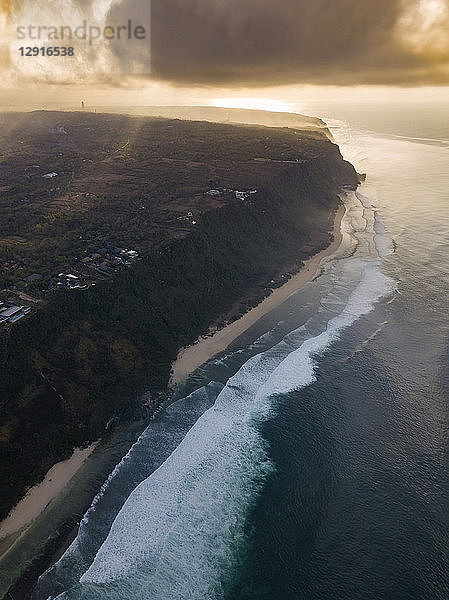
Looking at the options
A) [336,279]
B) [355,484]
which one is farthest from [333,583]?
[336,279]

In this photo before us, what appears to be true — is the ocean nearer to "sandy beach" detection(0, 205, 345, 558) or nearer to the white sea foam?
the white sea foam

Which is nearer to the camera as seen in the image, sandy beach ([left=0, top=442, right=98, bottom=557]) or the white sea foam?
the white sea foam

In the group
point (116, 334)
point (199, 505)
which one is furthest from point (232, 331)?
point (199, 505)

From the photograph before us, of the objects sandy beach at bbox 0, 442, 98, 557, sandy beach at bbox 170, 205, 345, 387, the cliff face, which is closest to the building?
the cliff face

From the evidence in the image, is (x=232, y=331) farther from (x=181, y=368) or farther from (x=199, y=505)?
(x=199, y=505)

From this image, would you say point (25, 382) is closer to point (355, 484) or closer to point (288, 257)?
point (355, 484)

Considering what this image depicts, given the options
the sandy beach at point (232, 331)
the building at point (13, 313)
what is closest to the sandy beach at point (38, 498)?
the sandy beach at point (232, 331)
